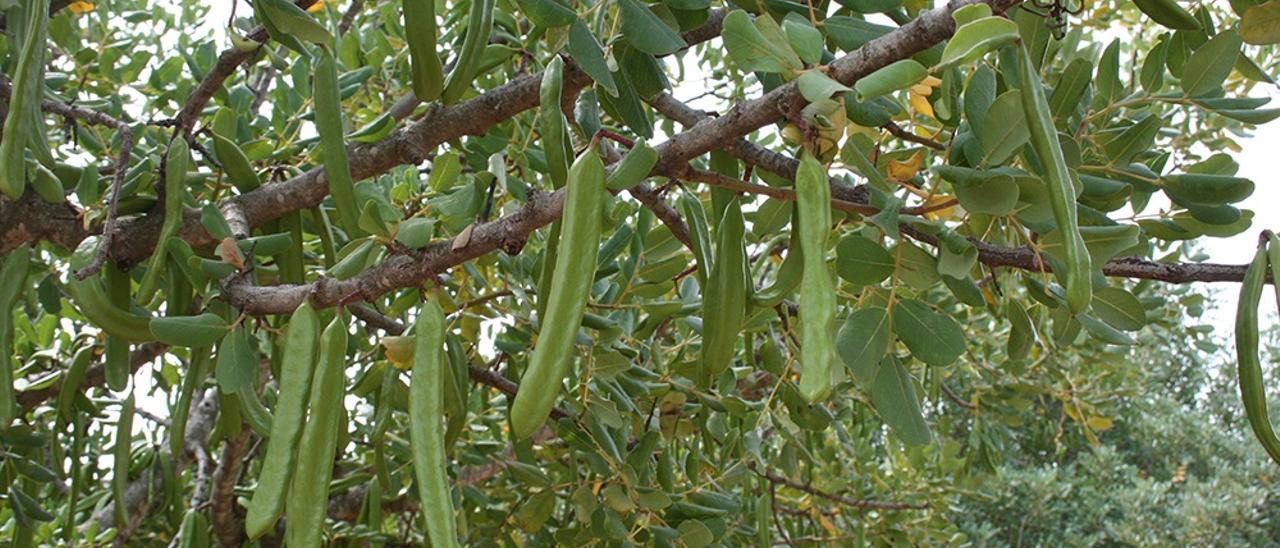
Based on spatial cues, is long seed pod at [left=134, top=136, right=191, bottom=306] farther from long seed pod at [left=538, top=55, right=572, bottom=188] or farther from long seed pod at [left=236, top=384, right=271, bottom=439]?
long seed pod at [left=538, top=55, right=572, bottom=188]

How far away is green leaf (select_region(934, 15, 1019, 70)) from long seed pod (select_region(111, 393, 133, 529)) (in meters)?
1.02

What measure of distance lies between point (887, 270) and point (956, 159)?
0.10 meters

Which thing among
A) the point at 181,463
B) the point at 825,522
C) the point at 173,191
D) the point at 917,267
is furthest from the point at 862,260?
the point at 181,463

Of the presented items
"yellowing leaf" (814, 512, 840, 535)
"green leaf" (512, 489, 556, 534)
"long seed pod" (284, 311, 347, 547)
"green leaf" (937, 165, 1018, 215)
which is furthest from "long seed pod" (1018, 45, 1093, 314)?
"yellowing leaf" (814, 512, 840, 535)

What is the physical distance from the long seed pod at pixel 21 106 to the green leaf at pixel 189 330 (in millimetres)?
143

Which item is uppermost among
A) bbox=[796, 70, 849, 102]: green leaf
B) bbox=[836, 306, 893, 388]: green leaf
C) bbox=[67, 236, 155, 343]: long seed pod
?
bbox=[67, 236, 155, 343]: long seed pod

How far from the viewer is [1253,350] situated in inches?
29.6

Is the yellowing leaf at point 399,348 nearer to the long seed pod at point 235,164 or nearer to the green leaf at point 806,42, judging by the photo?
the long seed pod at point 235,164

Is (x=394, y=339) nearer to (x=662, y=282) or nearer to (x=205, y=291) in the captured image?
(x=205, y=291)

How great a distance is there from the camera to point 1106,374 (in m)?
2.75

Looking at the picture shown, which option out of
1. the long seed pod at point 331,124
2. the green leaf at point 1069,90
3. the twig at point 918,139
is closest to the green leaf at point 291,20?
the long seed pod at point 331,124

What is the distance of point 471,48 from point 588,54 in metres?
0.10

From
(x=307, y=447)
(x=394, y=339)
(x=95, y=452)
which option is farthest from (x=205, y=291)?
(x=95, y=452)

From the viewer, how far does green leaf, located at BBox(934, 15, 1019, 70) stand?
58 cm
